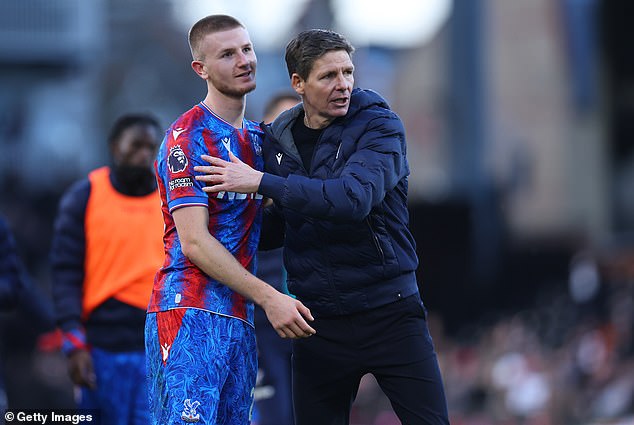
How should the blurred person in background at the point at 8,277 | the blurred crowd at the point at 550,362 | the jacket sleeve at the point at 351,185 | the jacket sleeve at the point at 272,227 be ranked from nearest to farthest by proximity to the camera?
the jacket sleeve at the point at 351,185
the jacket sleeve at the point at 272,227
the blurred person in background at the point at 8,277
the blurred crowd at the point at 550,362

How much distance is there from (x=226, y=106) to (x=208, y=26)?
37 centimetres

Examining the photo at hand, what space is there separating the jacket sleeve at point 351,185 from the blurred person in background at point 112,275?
8.56 ft

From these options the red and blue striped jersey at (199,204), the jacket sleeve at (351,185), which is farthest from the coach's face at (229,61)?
the jacket sleeve at (351,185)

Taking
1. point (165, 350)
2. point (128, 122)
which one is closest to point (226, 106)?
point (165, 350)

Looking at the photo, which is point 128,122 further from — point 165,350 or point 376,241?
point 376,241

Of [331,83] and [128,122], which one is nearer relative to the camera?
[331,83]

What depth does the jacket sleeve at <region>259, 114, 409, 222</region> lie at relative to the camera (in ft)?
17.7

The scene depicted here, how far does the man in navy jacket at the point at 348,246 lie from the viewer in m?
5.65

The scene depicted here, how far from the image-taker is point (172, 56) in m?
58.2

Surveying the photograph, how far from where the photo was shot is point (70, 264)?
26.0ft

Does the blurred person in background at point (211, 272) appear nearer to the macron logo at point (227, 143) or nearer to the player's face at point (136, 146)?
the macron logo at point (227, 143)

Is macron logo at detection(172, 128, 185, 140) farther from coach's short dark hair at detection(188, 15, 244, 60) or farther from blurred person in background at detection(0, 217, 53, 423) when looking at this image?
blurred person in background at detection(0, 217, 53, 423)

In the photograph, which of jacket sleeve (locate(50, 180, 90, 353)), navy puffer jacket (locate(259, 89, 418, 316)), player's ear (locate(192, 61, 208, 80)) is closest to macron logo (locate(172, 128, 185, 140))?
player's ear (locate(192, 61, 208, 80))

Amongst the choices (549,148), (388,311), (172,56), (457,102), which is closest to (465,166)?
(457,102)
